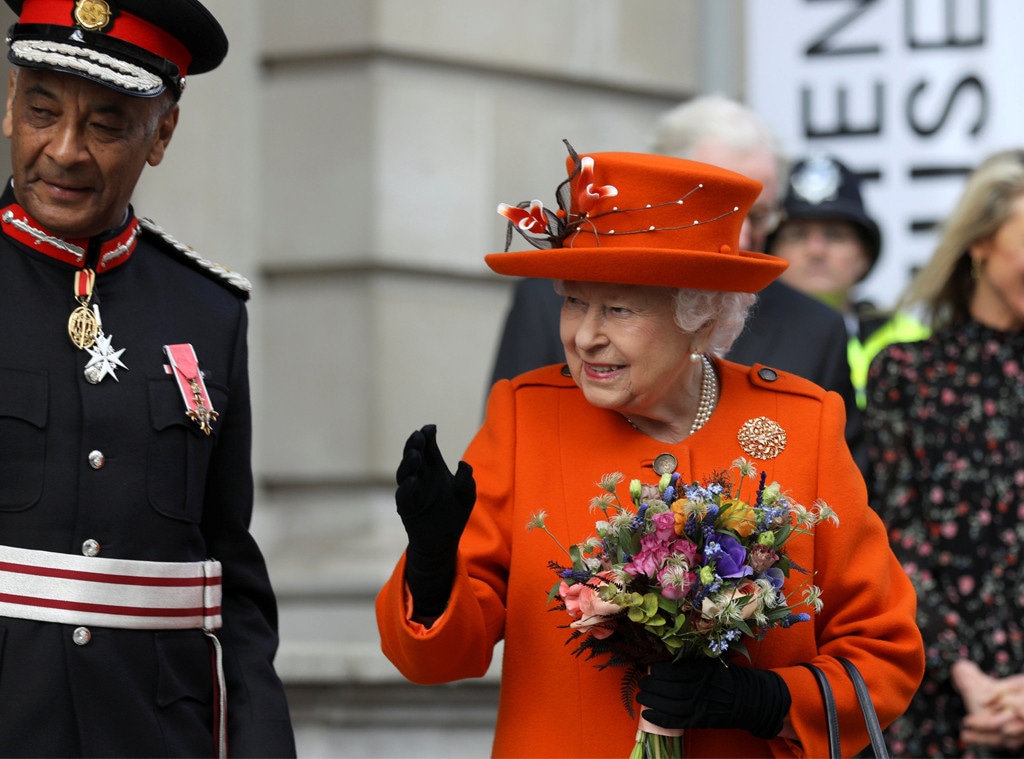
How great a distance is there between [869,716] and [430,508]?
0.85m

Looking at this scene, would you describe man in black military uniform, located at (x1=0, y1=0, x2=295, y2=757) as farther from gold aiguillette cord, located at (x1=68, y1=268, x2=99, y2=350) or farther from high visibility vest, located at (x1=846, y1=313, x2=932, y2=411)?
high visibility vest, located at (x1=846, y1=313, x2=932, y2=411)

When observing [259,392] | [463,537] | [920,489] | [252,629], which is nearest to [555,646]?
[463,537]

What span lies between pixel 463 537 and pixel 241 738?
0.51m

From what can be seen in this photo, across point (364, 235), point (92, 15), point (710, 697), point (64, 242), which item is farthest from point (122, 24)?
point (364, 235)

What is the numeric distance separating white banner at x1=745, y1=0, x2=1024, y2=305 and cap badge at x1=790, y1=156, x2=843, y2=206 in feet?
1.86

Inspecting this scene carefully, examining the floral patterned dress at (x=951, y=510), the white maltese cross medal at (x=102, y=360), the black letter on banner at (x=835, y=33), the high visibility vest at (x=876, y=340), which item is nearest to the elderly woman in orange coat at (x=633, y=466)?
the white maltese cross medal at (x=102, y=360)

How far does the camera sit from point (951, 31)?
20.8 ft

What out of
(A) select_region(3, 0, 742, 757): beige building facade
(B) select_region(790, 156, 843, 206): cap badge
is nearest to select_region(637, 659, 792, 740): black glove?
(A) select_region(3, 0, 742, 757): beige building facade

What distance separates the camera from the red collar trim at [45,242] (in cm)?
283

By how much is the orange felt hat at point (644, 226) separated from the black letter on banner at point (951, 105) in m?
3.36

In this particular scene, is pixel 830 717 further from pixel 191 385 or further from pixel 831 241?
pixel 831 241

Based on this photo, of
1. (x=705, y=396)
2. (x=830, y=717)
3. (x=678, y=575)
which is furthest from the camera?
(x=705, y=396)

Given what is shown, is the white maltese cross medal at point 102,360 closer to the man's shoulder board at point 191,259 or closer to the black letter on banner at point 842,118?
the man's shoulder board at point 191,259

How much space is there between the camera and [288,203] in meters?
5.84
